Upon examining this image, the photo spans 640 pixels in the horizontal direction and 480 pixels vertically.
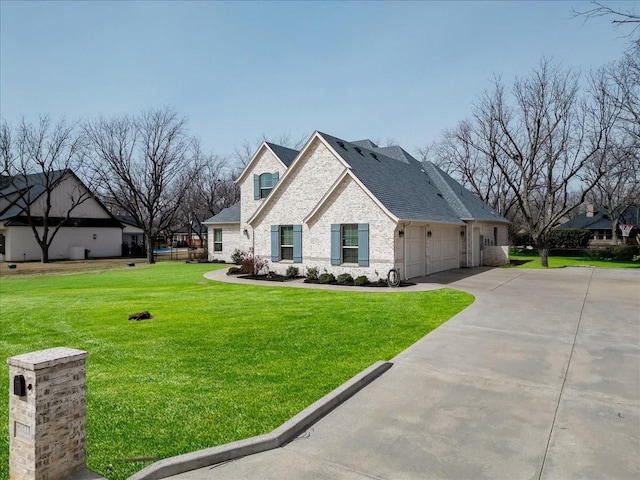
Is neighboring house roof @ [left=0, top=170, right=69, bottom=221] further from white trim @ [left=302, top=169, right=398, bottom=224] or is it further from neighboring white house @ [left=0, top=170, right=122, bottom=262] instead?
white trim @ [left=302, top=169, right=398, bottom=224]

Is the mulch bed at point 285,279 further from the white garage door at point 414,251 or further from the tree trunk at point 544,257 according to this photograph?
the tree trunk at point 544,257

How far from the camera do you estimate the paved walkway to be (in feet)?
13.0

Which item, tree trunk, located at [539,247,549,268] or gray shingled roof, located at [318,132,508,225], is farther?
tree trunk, located at [539,247,549,268]

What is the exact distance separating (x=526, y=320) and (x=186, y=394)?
8295 mm

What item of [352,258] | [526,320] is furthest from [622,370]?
[352,258]

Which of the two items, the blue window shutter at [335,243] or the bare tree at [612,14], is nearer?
the bare tree at [612,14]

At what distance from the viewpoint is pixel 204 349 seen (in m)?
8.01

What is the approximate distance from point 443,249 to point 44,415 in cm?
2086

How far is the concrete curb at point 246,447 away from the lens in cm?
383

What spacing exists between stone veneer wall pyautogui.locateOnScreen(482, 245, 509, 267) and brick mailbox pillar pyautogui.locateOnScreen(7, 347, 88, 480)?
26.0m

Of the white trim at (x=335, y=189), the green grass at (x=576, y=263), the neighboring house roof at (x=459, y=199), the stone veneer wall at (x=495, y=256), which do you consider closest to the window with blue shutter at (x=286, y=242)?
the white trim at (x=335, y=189)

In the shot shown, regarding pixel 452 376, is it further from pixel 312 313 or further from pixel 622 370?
pixel 312 313

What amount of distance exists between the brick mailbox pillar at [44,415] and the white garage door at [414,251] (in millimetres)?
15561

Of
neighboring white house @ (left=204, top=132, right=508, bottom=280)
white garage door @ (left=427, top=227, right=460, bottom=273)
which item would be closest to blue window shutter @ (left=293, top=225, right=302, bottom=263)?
neighboring white house @ (left=204, top=132, right=508, bottom=280)
